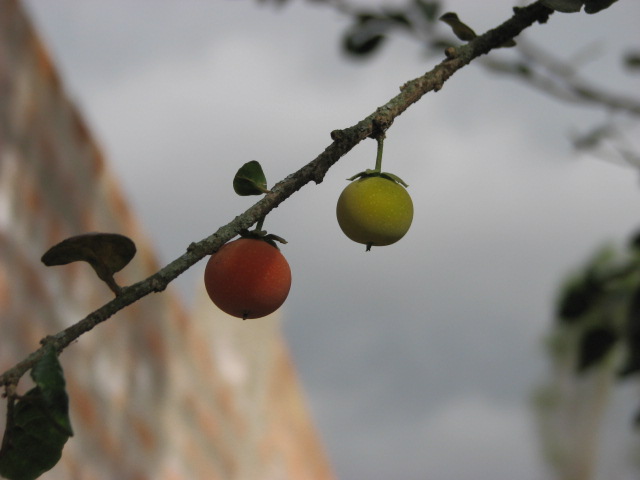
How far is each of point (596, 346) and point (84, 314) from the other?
73.7 inches

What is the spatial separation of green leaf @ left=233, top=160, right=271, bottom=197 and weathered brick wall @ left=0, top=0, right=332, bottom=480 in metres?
2.04

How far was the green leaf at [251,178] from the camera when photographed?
30.5 inches

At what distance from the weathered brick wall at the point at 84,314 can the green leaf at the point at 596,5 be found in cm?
218

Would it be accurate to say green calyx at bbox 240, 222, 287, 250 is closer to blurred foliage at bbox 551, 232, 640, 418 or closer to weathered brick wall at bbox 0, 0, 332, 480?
blurred foliage at bbox 551, 232, 640, 418

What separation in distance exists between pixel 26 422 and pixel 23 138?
7.81ft

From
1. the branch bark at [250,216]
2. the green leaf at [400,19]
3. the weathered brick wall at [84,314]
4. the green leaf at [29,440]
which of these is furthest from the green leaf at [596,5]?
the weathered brick wall at [84,314]

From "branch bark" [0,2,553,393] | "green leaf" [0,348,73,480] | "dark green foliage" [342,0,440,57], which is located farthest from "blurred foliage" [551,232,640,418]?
"green leaf" [0,348,73,480]

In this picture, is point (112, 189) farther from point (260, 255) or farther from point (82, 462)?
point (260, 255)

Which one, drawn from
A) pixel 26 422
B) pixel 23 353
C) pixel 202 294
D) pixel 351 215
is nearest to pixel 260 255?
pixel 351 215

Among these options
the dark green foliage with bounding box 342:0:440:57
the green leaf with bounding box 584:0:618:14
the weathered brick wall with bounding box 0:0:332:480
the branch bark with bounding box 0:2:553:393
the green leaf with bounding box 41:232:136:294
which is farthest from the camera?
the weathered brick wall with bounding box 0:0:332:480

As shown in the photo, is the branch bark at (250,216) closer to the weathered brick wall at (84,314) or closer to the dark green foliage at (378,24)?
the dark green foliage at (378,24)

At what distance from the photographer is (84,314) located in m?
3.13

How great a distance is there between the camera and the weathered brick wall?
2809 millimetres

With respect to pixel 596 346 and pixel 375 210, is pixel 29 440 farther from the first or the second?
pixel 596 346
